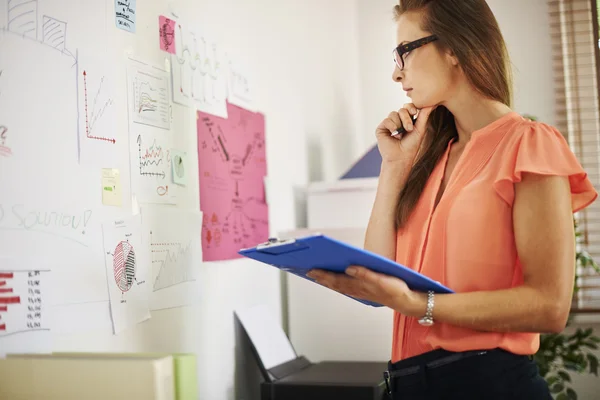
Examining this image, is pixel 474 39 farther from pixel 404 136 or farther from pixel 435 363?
pixel 435 363

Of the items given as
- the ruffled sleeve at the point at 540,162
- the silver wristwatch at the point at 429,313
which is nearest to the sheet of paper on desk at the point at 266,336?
the silver wristwatch at the point at 429,313

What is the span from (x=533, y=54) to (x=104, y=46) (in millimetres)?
2575

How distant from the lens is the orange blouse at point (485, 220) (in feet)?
3.73

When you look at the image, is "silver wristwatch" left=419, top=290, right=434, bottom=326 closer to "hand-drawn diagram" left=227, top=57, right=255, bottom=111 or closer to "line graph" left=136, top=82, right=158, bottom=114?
"line graph" left=136, top=82, right=158, bottom=114

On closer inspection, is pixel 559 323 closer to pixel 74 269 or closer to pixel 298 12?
pixel 74 269

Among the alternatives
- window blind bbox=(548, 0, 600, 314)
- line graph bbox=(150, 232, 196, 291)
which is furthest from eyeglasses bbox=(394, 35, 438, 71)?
window blind bbox=(548, 0, 600, 314)

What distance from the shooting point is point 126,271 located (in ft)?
4.86

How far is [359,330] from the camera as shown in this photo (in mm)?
2371

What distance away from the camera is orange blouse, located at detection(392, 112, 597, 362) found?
114cm

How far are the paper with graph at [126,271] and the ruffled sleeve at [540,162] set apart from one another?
0.80 m

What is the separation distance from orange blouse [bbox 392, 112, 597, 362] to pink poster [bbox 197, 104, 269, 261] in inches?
31.3

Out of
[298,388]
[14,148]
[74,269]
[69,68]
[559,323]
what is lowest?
[298,388]

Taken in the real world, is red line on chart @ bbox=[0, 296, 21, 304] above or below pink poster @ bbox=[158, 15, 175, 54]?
below

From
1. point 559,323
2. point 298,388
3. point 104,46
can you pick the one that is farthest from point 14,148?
point 298,388
